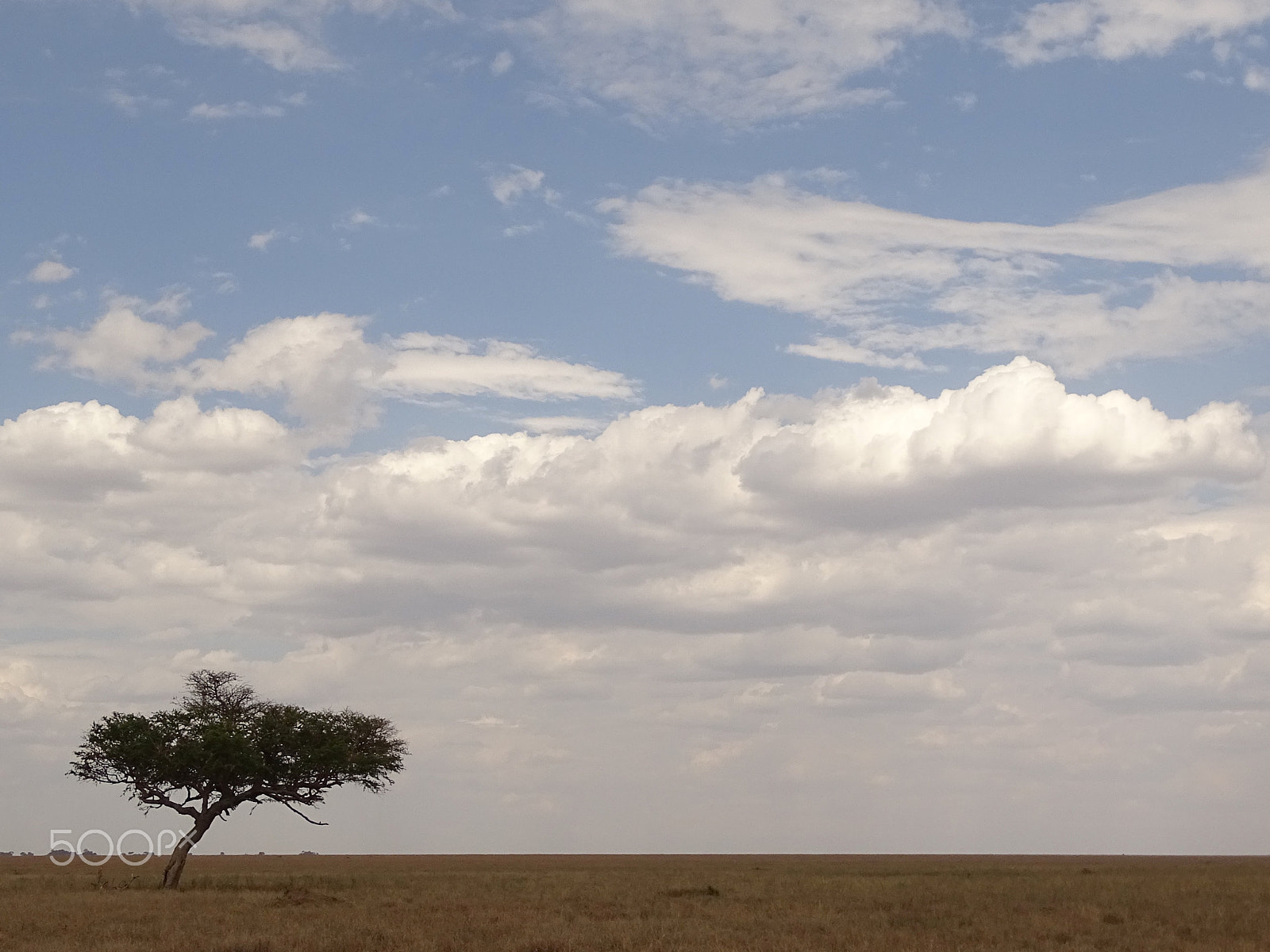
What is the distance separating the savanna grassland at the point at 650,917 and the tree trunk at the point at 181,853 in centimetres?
154

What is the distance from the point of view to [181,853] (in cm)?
5656

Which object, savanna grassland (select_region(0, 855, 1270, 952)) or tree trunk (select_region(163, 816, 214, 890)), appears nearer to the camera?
savanna grassland (select_region(0, 855, 1270, 952))

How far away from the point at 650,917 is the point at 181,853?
89.3ft

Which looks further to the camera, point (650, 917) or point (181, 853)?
point (181, 853)

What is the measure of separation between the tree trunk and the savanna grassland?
154cm

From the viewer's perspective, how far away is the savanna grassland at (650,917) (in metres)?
31.9

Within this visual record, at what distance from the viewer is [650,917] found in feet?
129

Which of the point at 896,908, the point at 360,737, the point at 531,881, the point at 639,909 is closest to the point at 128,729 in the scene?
the point at 360,737

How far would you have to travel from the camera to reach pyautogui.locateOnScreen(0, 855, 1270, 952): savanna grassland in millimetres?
31947

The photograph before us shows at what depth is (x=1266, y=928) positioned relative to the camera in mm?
36031

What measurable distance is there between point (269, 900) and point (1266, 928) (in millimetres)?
33023

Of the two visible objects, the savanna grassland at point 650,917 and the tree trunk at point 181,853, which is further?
the tree trunk at point 181,853

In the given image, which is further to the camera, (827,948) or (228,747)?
(228,747)

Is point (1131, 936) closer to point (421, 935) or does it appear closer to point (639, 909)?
point (639, 909)
